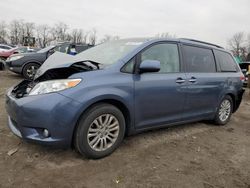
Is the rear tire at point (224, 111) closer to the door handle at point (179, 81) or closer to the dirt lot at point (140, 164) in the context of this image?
the dirt lot at point (140, 164)

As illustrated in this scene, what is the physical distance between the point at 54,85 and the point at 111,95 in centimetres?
67

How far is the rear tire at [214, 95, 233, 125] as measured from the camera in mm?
5008

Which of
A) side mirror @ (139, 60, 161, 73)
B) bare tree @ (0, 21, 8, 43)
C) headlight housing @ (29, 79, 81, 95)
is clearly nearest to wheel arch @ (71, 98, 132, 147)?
headlight housing @ (29, 79, 81, 95)

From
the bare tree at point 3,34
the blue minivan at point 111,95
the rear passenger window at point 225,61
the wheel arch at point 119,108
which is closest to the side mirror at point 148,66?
the blue minivan at point 111,95

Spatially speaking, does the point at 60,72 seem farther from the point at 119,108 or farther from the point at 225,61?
the point at 225,61

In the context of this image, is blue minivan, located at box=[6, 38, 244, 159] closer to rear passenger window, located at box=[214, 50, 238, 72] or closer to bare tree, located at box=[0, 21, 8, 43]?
rear passenger window, located at box=[214, 50, 238, 72]

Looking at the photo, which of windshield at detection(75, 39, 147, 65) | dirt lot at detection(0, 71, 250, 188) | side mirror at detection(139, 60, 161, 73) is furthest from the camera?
windshield at detection(75, 39, 147, 65)

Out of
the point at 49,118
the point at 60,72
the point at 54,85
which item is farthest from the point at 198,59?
the point at 49,118

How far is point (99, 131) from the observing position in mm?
3109

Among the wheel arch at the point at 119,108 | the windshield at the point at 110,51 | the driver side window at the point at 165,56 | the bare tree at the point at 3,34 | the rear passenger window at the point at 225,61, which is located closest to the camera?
the wheel arch at the point at 119,108

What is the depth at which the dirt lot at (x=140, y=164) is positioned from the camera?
105 inches

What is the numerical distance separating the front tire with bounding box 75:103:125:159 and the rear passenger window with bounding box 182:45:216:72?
1.61 metres

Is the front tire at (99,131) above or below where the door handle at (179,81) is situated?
below

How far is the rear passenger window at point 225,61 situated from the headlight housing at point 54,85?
313 cm
